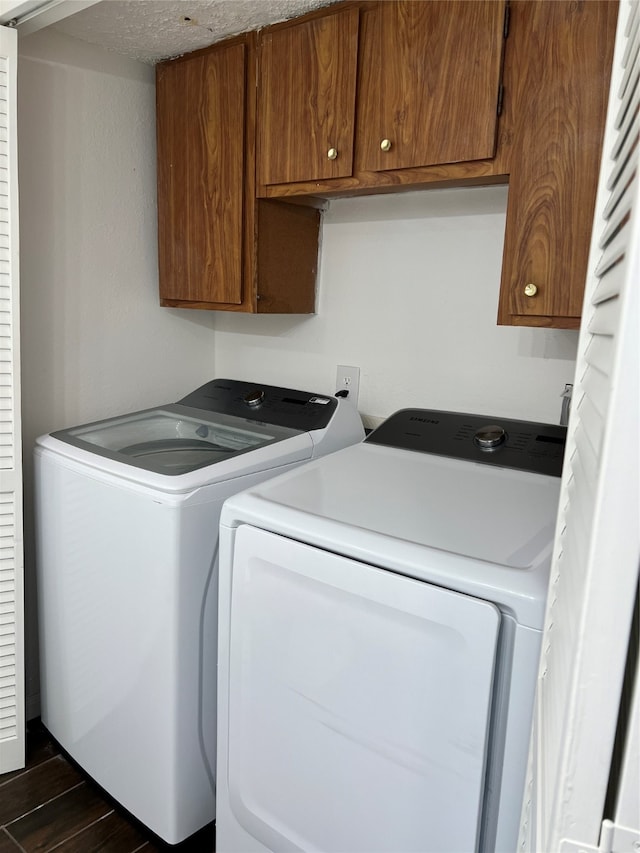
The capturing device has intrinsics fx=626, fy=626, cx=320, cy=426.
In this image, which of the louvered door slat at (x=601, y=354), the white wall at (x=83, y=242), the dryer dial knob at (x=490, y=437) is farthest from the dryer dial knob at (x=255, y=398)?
the louvered door slat at (x=601, y=354)

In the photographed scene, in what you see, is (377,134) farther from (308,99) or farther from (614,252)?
(614,252)

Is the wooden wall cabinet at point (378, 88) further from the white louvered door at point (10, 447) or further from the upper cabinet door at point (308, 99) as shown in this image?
the white louvered door at point (10, 447)

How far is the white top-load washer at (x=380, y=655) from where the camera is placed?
1008 millimetres

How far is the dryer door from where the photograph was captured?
1024 mm

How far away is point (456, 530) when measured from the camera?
1168 millimetres

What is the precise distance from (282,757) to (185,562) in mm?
461

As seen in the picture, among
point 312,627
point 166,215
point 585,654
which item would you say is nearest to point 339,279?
point 166,215

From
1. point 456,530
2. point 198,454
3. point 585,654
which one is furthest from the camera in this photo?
point 198,454

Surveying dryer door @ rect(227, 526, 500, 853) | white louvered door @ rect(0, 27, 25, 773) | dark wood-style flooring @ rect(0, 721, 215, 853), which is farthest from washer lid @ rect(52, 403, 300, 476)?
dark wood-style flooring @ rect(0, 721, 215, 853)

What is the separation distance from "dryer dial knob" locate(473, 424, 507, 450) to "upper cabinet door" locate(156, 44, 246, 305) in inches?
32.9

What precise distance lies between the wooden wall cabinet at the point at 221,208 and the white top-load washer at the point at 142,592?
43 cm

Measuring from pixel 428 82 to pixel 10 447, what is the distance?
1.40m

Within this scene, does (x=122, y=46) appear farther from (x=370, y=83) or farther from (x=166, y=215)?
(x=370, y=83)

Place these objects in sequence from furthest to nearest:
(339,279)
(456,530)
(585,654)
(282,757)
Result: (339,279), (282,757), (456,530), (585,654)
